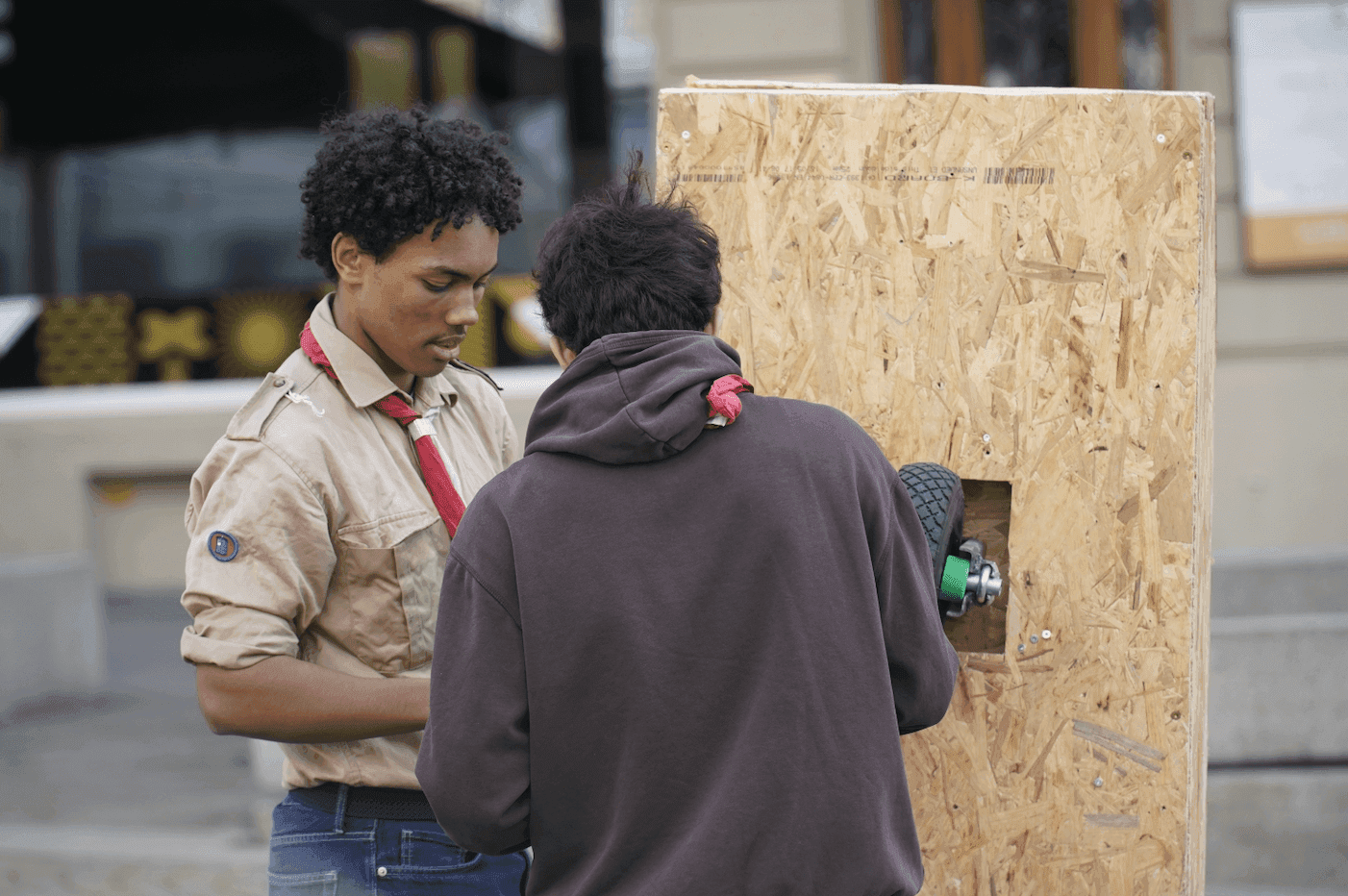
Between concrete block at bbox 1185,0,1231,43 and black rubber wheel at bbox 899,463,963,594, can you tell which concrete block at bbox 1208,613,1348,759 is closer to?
concrete block at bbox 1185,0,1231,43

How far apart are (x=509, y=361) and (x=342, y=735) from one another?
560cm

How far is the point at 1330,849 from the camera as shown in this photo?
14.2ft

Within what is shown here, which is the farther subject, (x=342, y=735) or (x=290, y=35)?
(x=290, y=35)

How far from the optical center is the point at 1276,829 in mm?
4398

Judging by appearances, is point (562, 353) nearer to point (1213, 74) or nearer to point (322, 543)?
point (322, 543)

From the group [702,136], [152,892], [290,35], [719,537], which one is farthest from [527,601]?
[290,35]

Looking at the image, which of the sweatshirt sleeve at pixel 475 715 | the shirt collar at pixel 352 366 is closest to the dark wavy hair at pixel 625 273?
the sweatshirt sleeve at pixel 475 715

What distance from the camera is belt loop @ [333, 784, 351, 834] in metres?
1.90

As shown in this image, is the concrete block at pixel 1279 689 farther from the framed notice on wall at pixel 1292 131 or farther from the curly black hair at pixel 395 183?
the curly black hair at pixel 395 183

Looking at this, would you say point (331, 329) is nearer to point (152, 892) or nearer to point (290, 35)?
point (152, 892)

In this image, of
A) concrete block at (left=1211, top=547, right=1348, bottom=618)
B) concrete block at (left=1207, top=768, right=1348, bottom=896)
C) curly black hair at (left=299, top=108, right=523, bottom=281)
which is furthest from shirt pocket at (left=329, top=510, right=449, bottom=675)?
concrete block at (left=1211, top=547, right=1348, bottom=618)

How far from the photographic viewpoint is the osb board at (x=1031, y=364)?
2166 mm

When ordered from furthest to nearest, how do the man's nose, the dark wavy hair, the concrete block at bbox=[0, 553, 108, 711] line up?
1. the concrete block at bbox=[0, 553, 108, 711]
2. the man's nose
3. the dark wavy hair

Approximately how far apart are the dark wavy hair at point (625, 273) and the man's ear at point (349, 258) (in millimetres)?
438
